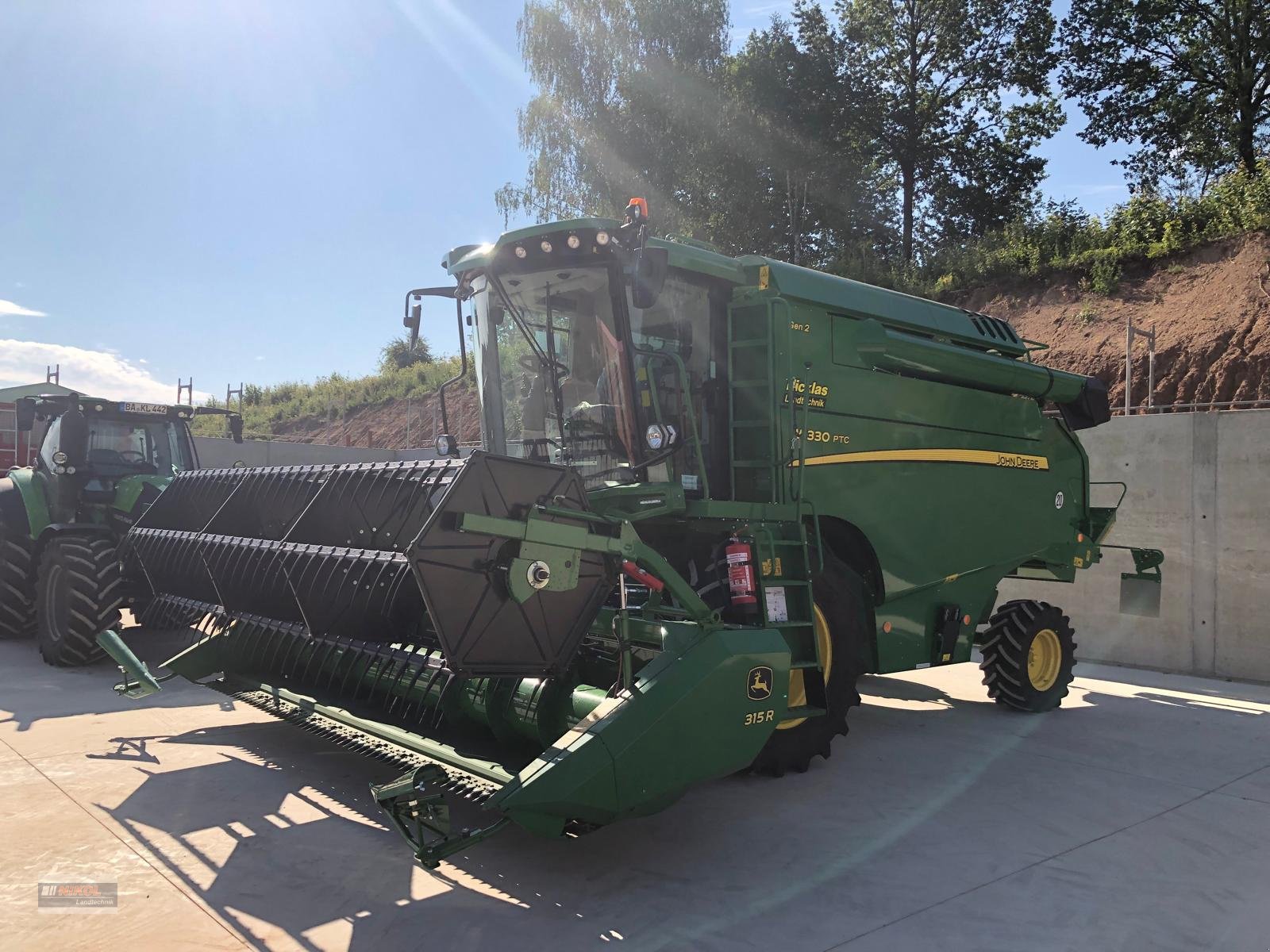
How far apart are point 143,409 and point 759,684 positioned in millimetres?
8063

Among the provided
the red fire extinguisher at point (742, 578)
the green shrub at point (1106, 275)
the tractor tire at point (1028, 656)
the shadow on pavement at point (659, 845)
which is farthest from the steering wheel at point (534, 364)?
the green shrub at point (1106, 275)

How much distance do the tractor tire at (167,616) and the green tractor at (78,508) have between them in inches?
60.2

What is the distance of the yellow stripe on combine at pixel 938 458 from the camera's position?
571 centimetres

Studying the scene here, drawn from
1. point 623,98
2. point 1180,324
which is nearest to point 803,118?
point 623,98

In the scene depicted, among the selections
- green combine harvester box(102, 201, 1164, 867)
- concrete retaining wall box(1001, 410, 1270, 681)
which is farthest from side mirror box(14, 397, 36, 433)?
concrete retaining wall box(1001, 410, 1270, 681)

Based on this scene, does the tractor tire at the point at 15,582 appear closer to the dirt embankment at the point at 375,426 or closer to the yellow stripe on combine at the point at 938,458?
the yellow stripe on combine at the point at 938,458

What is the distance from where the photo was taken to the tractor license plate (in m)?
9.42

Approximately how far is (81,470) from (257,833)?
20.5 ft

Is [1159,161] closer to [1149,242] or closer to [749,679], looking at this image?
[1149,242]

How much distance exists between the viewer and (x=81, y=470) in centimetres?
895

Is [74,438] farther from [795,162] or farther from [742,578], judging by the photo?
[795,162]

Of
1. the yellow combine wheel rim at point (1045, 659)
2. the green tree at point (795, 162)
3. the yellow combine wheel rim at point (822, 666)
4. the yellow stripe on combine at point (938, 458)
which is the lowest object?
the yellow combine wheel rim at point (1045, 659)

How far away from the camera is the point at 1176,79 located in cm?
2052

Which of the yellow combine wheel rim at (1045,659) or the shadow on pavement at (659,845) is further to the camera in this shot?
the yellow combine wheel rim at (1045,659)
